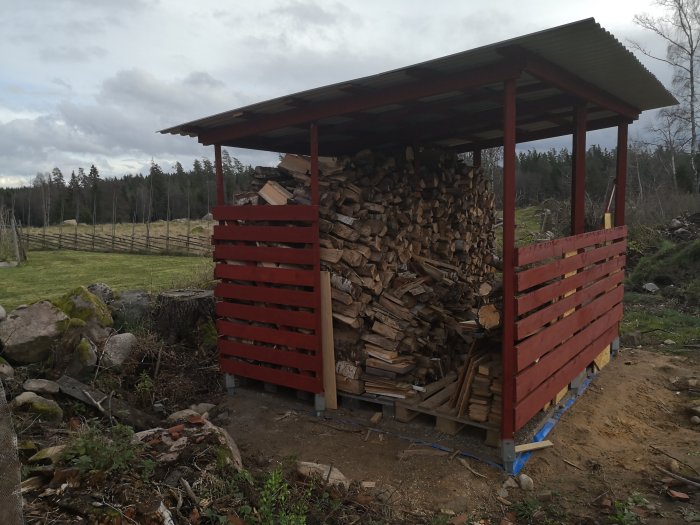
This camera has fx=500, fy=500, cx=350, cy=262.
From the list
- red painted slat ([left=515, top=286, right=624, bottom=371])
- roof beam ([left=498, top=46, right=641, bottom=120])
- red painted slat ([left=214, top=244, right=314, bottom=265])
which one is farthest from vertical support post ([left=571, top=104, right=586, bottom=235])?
red painted slat ([left=214, top=244, right=314, bottom=265])

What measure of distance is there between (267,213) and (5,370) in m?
3.07

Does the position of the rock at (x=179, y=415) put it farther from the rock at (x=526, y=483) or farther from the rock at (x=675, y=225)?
the rock at (x=675, y=225)

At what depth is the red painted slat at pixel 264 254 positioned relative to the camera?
497 centimetres

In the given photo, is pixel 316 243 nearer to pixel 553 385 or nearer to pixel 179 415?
pixel 179 415

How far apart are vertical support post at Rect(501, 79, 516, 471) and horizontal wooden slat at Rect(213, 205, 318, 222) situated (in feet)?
6.15

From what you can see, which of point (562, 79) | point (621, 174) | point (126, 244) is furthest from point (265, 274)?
point (126, 244)

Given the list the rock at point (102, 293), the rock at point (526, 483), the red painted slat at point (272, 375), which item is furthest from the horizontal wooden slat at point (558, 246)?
the rock at point (102, 293)

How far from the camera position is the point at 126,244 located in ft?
90.3

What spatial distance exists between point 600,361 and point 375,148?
4.04m

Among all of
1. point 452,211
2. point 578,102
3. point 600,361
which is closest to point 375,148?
point 452,211

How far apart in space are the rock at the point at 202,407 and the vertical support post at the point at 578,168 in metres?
4.46

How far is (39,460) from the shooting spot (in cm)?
312

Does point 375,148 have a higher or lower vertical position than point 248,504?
higher

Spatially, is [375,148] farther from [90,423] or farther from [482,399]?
[90,423]
